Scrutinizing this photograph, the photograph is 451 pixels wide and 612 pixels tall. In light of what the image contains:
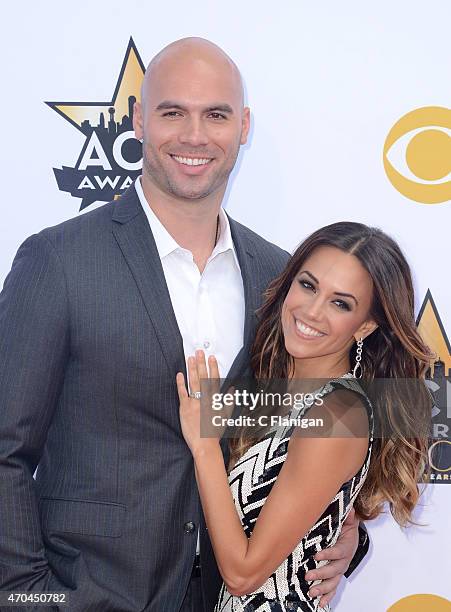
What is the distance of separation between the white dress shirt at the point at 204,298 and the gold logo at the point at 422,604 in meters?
1.35

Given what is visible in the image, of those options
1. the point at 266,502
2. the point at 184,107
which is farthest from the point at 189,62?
the point at 266,502

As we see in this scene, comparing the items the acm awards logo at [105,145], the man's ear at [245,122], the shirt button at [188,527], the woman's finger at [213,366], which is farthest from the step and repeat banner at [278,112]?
the shirt button at [188,527]

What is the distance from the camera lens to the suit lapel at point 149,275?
1886 millimetres

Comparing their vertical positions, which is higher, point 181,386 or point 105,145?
point 105,145

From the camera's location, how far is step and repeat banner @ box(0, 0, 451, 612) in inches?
100

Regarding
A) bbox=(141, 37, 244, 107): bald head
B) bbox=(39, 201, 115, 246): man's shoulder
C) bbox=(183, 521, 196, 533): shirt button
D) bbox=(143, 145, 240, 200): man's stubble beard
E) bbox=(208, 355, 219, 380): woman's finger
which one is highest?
bbox=(141, 37, 244, 107): bald head

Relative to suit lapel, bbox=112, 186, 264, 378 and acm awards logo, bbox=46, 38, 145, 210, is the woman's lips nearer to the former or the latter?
suit lapel, bbox=112, 186, 264, 378

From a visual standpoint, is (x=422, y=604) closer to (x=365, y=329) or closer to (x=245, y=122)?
(x=365, y=329)

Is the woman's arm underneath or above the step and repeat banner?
underneath

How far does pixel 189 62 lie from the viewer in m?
2.08

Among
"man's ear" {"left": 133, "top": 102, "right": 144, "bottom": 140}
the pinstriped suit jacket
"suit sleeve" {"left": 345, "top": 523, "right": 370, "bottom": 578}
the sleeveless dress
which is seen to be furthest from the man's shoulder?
"suit sleeve" {"left": 345, "top": 523, "right": 370, "bottom": 578}

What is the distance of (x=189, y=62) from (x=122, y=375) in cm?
86

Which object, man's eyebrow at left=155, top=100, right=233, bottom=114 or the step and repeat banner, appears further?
the step and repeat banner

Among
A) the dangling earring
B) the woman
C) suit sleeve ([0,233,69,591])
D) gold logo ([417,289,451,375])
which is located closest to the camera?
suit sleeve ([0,233,69,591])
